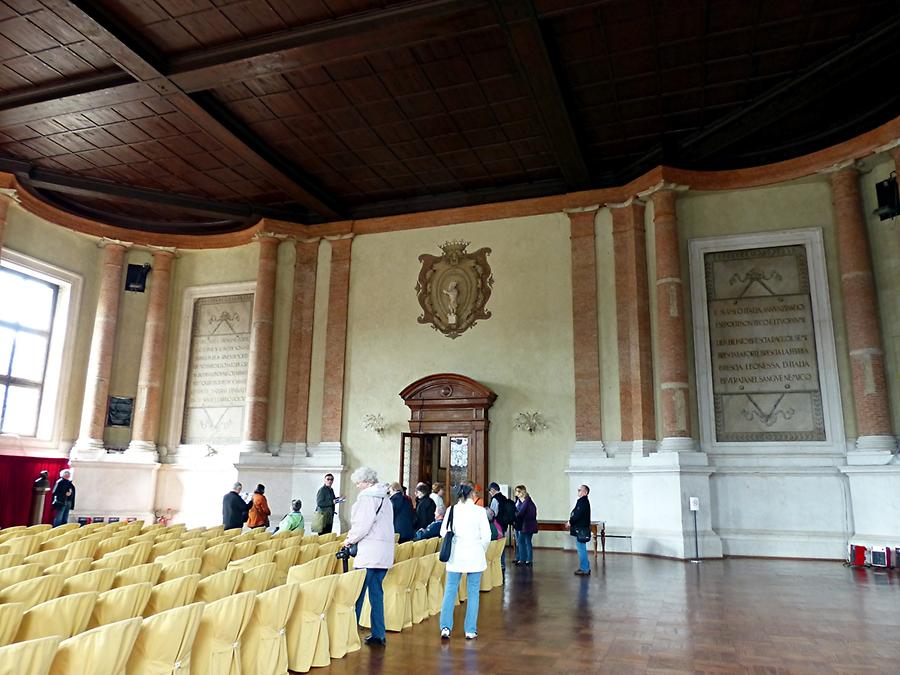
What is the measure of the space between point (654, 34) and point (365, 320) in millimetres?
8624

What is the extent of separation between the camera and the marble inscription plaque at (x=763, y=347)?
12.4m

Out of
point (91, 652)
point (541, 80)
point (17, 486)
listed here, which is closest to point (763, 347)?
point (541, 80)

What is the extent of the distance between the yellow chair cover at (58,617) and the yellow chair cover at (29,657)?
93cm

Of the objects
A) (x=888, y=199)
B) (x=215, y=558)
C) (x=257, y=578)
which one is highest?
(x=888, y=199)

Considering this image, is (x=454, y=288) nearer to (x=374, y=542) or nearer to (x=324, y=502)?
(x=324, y=502)

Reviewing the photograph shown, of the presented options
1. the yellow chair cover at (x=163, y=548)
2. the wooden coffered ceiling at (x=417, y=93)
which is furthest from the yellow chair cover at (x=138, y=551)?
the wooden coffered ceiling at (x=417, y=93)

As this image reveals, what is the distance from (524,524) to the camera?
10.5 meters

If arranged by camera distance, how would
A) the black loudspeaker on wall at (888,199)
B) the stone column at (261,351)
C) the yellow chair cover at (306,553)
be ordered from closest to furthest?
the yellow chair cover at (306,553)
the black loudspeaker on wall at (888,199)
the stone column at (261,351)

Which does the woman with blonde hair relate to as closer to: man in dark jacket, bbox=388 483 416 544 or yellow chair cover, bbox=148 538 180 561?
man in dark jacket, bbox=388 483 416 544

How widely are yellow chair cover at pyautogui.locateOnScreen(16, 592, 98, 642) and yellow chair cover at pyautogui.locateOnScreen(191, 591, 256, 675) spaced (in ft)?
1.93

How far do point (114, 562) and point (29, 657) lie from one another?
357 centimetres

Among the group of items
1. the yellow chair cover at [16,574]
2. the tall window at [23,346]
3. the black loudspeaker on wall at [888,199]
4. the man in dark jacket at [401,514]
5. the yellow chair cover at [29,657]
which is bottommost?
the yellow chair cover at [16,574]

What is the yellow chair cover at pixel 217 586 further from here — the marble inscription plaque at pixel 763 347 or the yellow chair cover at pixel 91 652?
the marble inscription plaque at pixel 763 347

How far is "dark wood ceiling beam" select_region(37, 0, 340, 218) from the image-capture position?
9.88m
